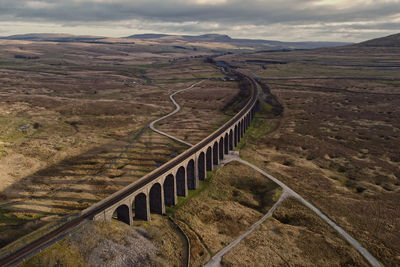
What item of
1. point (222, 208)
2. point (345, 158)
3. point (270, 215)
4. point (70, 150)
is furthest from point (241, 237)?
point (70, 150)

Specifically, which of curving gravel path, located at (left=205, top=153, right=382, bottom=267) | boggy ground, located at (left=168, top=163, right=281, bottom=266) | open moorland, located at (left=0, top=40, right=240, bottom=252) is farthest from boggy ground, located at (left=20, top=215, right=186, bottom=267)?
curving gravel path, located at (left=205, top=153, right=382, bottom=267)

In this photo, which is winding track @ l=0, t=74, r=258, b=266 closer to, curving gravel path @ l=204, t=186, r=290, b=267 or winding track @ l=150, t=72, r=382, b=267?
curving gravel path @ l=204, t=186, r=290, b=267

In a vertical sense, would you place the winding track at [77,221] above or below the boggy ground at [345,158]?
above

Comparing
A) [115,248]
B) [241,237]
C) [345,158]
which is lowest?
[241,237]

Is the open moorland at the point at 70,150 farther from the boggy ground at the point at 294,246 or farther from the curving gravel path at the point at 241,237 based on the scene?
the boggy ground at the point at 294,246

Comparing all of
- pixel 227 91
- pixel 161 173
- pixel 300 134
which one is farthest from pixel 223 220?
pixel 227 91

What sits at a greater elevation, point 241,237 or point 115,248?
point 115,248

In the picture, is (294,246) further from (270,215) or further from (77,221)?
(77,221)

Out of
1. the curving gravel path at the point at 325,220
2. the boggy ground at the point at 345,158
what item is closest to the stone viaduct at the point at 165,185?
the curving gravel path at the point at 325,220
